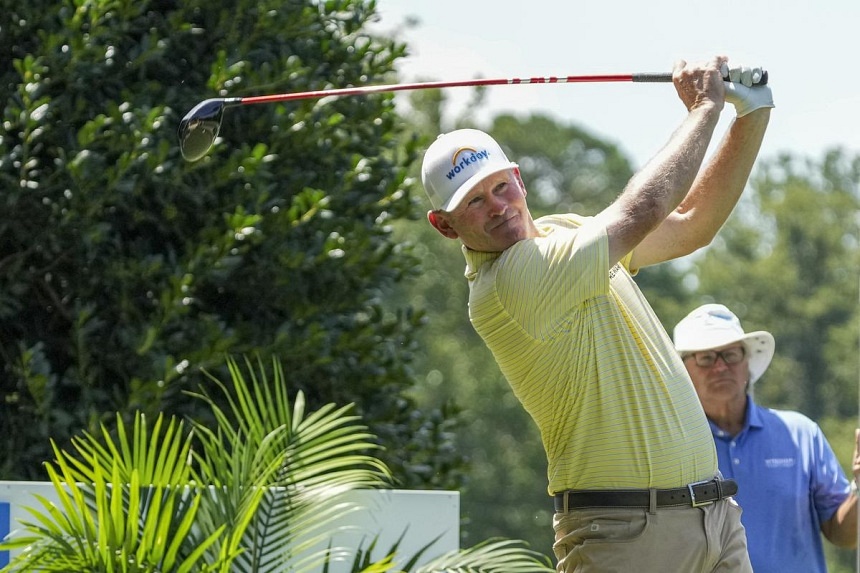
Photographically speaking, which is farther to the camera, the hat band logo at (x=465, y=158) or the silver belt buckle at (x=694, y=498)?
the hat band logo at (x=465, y=158)

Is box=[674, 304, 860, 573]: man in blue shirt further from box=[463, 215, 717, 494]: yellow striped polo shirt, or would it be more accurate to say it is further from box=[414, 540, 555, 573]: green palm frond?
box=[463, 215, 717, 494]: yellow striped polo shirt

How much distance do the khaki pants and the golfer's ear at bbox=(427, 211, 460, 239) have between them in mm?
818

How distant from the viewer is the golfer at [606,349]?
3.71m

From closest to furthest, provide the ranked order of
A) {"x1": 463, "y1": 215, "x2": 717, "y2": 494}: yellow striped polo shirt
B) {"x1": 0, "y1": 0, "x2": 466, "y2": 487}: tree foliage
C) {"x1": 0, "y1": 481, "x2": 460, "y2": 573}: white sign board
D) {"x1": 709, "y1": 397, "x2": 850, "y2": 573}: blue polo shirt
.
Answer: {"x1": 463, "y1": 215, "x2": 717, "y2": 494}: yellow striped polo shirt → {"x1": 0, "y1": 481, "x2": 460, "y2": 573}: white sign board → {"x1": 709, "y1": 397, "x2": 850, "y2": 573}: blue polo shirt → {"x1": 0, "y1": 0, "x2": 466, "y2": 487}: tree foliage

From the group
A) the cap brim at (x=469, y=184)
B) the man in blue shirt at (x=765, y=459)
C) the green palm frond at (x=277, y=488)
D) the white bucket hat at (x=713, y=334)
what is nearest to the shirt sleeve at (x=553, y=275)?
the cap brim at (x=469, y=184)

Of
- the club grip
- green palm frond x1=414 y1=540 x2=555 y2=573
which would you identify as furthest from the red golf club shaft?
green palm frond x1=414 y1=540 x2=555 y2=573

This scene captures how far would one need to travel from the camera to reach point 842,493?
562 centimetres

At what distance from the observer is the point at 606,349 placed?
3791mm

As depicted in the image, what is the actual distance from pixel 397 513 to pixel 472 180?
1491 millimetres

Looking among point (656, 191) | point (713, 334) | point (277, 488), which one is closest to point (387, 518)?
point (277, 488)

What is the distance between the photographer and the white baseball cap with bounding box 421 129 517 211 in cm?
390

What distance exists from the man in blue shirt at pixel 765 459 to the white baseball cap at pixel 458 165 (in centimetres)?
199

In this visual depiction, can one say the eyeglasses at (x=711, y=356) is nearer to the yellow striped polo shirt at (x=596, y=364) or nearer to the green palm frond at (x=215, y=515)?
the green palm frond at (x=215, y=515)

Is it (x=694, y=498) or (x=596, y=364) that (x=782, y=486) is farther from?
(x=596, y=364)
